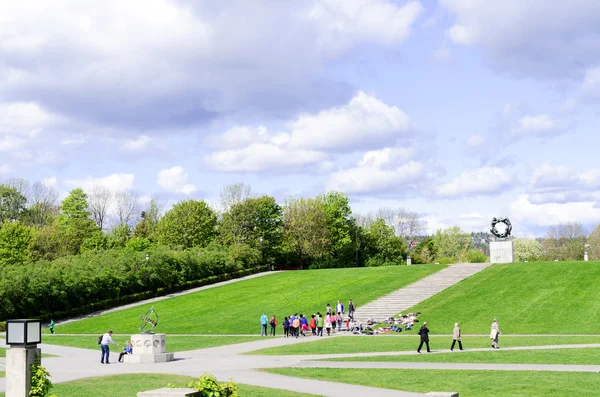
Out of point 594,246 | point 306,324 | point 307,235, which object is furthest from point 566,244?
point 306,324

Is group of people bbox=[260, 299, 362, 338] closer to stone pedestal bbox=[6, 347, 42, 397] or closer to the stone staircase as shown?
the stone staircase

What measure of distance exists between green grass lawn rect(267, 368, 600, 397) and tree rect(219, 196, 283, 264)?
74.3 m

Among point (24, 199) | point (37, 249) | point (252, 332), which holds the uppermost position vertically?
point (24, 199)

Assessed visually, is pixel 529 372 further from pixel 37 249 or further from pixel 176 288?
pixel 37 249

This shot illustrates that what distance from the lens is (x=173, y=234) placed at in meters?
97.0

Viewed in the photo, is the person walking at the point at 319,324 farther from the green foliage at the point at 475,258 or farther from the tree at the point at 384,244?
the green foliage at the point at 475,258

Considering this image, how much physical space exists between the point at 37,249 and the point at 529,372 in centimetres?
7812

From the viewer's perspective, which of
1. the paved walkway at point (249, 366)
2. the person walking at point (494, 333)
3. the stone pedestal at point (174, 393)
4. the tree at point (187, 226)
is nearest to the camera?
the stone pedestal at point (174, 393)

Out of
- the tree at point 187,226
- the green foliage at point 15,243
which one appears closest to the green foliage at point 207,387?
the green foliage at point 15,243

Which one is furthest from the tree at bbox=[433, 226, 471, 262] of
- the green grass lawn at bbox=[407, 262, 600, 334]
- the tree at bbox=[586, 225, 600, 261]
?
the green grass lawn at bbox=[407, 262, 600, 334]

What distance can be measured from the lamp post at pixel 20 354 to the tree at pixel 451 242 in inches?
4780

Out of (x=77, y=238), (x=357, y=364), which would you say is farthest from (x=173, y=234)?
(x=357, y=364)

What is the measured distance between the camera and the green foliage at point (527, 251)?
119688mm

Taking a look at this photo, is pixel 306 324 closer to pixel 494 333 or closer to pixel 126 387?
pixel 494 333
